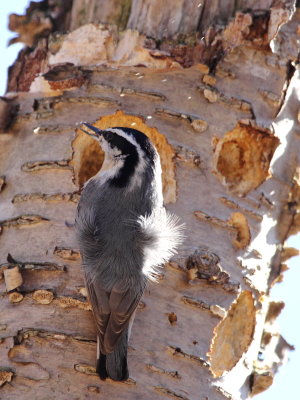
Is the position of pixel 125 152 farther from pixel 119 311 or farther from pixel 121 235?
pixel 119 311

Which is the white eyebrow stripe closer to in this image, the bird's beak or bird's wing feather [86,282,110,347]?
the bird's beak

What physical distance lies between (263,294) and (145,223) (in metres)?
0.60

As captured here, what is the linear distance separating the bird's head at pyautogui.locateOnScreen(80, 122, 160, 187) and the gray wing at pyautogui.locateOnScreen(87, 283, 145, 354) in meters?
0.53

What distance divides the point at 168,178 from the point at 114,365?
92cm

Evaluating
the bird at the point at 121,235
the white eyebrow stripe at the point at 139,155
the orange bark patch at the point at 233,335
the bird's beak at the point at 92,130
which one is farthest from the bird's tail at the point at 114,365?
the bird's beak at the point at 92,130

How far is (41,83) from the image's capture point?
12.2ft

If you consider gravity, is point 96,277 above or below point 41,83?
below

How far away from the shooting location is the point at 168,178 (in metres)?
3.52

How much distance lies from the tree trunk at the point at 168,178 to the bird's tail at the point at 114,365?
3cm

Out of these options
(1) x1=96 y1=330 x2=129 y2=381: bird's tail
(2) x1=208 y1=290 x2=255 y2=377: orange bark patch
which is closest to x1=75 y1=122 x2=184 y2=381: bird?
(1) x1=96 y1=330 x2=129 y2=381: bird's tail

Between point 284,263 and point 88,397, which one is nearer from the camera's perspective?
point 88,397

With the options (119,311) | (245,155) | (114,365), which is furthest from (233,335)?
(245,155)

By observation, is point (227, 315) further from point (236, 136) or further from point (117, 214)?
point (236, 136)

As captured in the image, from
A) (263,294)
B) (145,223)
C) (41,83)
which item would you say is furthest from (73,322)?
(41,83)
